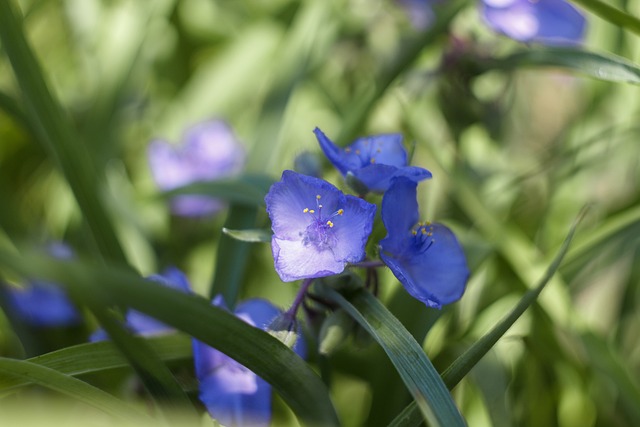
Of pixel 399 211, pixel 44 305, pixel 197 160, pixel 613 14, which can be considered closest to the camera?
pixel 399 211

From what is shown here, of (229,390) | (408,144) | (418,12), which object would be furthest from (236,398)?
(418,12)

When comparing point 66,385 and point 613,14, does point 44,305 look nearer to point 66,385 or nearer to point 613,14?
point 66,385

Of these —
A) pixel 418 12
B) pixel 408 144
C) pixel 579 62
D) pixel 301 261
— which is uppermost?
pixel 418 12

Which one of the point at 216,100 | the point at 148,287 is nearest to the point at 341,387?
the point at 216,100

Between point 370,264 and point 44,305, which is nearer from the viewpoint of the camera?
point 370,264

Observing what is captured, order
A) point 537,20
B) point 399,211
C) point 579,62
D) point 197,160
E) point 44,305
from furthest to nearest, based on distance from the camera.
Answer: point 197,160
point 537,20
point 44,305
point 579,62
point 399,211

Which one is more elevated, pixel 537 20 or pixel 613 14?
pixel 537 20

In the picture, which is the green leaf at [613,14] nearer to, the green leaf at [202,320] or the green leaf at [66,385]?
the green leaf at [202,320]
